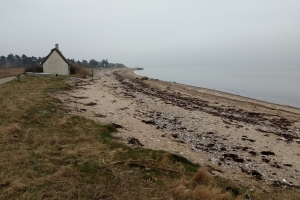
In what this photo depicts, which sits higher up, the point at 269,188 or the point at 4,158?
the point at 4,158

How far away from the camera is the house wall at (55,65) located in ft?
135

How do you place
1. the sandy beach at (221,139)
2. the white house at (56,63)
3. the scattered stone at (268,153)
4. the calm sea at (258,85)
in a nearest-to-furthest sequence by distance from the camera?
the sandy beach at (221,139)
the scattered stone at (268,153)
the calm sea at (258,85)
the white house at (56,63)

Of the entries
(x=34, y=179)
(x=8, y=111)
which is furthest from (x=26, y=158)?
(x=8, y=111)

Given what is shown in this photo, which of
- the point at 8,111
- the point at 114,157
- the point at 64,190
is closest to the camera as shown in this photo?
the point at 64,190

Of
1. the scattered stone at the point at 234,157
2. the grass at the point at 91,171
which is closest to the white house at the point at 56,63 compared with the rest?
the grass at the point at 91,171

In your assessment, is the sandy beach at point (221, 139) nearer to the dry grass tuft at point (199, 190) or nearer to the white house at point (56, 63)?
the dry grass tuft at point (199, 190)

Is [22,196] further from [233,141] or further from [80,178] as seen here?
[233,141]

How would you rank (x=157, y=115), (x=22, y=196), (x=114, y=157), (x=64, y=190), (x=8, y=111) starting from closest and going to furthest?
(x=22, y=196) < (x=64, y=190) < (x=114, y=157) < (x=8, y=111) < (x=157, y=115)

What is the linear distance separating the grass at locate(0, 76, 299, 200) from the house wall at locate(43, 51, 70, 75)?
3523 cm

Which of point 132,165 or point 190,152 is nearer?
point 132,165

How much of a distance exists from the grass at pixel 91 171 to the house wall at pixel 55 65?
116 ft

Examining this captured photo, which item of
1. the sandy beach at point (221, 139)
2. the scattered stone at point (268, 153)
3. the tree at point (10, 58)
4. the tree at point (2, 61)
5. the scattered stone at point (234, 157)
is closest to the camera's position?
the sandy beach at point (221, 139)

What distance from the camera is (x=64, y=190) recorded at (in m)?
4.65

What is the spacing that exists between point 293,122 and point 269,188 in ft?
38.9
